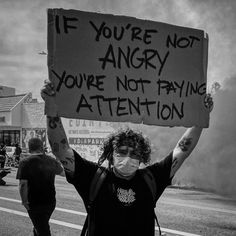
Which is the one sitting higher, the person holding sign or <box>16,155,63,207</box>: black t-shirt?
the person holding sign

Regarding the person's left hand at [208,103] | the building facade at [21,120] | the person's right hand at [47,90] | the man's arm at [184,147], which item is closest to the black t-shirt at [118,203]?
the man's arm at [184,147]

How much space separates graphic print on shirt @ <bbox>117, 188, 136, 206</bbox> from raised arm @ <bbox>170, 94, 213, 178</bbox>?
1.22ft

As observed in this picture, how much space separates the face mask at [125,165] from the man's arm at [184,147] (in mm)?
300

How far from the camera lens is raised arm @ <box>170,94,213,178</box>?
2.93 meters

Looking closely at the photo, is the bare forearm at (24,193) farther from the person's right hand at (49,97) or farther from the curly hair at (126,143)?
the person's right hand at (49,97)

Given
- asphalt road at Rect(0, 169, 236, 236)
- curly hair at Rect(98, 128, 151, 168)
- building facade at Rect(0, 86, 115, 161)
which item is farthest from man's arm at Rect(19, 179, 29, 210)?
building facade at Rect(0, 86, 115, 161)

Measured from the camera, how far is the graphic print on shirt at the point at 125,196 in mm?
2611

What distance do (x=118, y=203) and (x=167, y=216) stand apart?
641cm

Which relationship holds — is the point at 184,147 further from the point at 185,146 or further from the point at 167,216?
the point at 167,216

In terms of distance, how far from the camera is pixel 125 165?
2697mm

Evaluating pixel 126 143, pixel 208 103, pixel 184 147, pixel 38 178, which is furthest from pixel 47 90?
pixel 38 178

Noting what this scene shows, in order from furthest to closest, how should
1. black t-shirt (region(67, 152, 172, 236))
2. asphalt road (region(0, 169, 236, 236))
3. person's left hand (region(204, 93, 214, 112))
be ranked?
asphalt road (region(0, 169, 236, 236)) < person's left hand (region(204, 93, 214, 112)) < black t-shirt (region(67, 152, 172, 236))

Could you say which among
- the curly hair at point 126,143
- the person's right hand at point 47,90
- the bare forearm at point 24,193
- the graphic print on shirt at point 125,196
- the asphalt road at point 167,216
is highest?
the person's right hand at point 47,90

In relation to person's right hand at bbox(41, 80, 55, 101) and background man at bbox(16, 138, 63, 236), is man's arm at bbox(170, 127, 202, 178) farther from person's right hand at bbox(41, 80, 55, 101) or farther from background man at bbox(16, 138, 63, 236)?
background man at bbox(16, 138, 63, 236)
